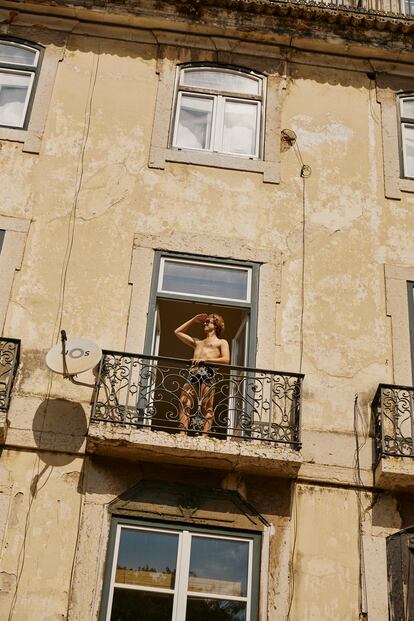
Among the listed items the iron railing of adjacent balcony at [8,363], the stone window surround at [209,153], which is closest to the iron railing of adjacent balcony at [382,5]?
the stone window surround at [209,153]

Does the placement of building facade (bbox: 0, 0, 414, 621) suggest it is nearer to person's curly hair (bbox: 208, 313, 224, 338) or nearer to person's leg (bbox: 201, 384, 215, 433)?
person's leg (bbox: 201, 384, 215, 433)

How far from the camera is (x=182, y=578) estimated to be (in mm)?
7457

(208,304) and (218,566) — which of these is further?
(208,304)

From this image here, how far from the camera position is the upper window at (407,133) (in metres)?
10.4

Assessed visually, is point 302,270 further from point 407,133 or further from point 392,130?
point 407,133

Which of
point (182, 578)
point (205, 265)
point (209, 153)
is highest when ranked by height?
point (209, 153)

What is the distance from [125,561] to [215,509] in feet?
3.01

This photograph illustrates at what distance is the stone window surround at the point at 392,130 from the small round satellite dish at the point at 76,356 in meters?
4.03

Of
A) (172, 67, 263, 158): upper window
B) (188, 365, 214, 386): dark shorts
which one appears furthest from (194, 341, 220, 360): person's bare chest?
(172, 67, 263, 158): upper window

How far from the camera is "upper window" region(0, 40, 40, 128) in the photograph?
404 inches

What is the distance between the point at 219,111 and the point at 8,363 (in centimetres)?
433

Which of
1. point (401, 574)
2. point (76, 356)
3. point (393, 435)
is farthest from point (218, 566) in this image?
point (76, 356)

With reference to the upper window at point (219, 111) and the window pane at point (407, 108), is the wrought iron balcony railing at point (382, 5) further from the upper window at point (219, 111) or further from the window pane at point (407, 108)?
the upper window at point (219, 111)

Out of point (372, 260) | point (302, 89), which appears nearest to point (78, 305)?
point (372, 260)
